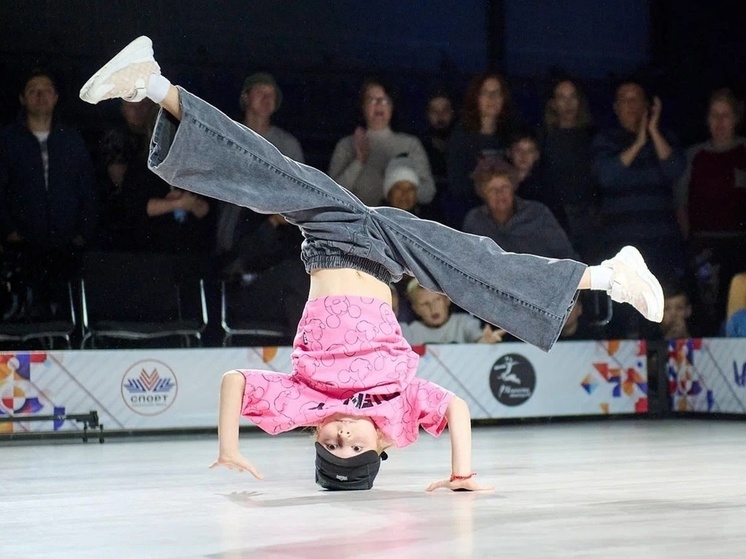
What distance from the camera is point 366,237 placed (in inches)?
114

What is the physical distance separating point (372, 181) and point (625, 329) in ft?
6.05

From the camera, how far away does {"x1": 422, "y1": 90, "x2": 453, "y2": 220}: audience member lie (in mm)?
6754

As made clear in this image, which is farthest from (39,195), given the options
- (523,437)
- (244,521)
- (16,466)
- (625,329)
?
(244,521)

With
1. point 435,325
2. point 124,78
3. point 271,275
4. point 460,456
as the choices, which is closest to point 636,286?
point 460,456

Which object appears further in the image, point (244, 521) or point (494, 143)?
point (494, 143)

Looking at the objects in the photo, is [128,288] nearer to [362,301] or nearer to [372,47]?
[372,47]

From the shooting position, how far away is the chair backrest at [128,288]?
607cm

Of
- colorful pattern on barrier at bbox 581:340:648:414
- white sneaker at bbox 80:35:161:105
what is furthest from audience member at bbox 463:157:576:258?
white sneaker at bbox 80:35:161:105

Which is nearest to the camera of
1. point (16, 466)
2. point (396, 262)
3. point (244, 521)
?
→ point (244, 521)

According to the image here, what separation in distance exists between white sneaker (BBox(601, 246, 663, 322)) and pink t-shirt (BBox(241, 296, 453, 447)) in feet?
1.78

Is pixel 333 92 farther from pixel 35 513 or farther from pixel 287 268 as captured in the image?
pixel 35 513

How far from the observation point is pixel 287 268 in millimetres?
6324

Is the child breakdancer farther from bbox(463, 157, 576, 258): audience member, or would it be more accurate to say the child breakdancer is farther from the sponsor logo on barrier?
bbox(463, 157, 576, 258): audience member

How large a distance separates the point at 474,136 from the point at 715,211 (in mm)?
1615
